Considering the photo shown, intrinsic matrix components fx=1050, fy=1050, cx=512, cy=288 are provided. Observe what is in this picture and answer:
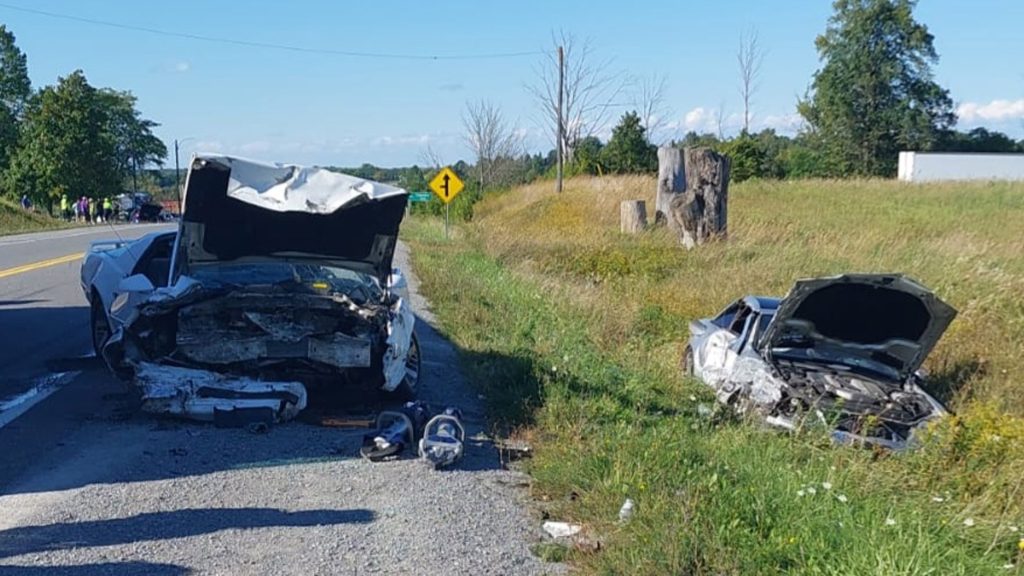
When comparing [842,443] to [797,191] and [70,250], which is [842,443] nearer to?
[70,250]

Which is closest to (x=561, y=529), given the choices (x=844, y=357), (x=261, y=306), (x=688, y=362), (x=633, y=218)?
(x=261, y=306)

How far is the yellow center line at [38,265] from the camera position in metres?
18.8

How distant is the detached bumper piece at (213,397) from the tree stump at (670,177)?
14.2 meters

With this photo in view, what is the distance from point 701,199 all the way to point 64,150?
175 feet

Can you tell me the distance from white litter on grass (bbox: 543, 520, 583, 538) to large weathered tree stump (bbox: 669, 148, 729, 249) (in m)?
15.5

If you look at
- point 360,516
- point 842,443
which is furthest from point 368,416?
point 842,443

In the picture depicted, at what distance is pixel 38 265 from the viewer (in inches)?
805

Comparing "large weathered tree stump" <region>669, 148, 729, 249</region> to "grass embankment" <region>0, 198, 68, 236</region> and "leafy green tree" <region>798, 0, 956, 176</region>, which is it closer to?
"grass embankment" <region>0, 198, 68, 236</region>

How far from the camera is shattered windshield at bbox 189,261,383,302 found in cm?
865

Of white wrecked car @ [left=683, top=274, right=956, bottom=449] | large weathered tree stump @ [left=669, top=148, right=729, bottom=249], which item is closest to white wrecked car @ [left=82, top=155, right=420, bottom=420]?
white wrecked car @ [left=683, top=274, right=956, bottom=449]

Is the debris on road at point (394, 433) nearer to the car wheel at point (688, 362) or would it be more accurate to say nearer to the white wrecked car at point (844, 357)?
the white wrecked car at point (844, 357)

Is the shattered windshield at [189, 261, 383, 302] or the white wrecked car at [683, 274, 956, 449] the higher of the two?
the shattered windshield at [189, 261, 383, 302]

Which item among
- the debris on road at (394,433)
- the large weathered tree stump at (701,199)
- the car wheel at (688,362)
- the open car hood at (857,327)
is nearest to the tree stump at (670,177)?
the large weathered tree stump at (701,199)

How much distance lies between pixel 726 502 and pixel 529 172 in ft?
224
